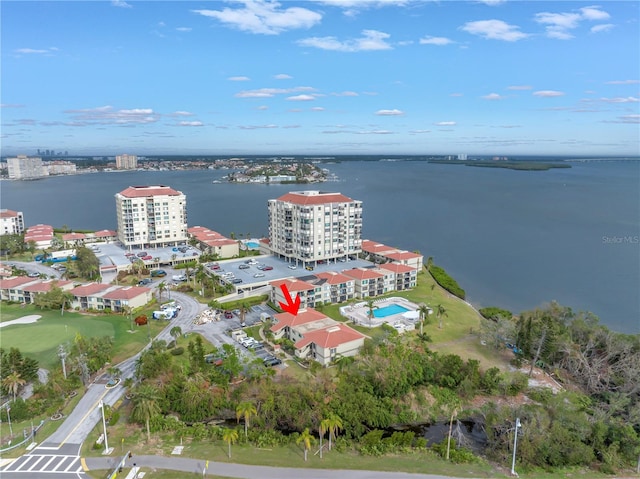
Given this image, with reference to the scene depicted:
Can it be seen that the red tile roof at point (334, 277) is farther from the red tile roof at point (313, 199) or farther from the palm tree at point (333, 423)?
the palm tree at point (333, 423)

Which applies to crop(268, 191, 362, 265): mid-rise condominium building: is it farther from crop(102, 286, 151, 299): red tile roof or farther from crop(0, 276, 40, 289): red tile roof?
crop(0, 276, 40, 289): red tile roof

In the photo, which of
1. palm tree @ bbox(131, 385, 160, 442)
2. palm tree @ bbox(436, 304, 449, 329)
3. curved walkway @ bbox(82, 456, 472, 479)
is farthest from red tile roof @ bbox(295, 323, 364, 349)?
palm tree @ bbox(131, 385, 160, 442)

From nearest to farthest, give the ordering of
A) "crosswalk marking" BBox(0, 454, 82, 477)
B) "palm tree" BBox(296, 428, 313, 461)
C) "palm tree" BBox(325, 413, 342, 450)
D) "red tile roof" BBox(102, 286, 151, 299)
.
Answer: "crosswalk marking" BBox(0, 454, 82, 477) → "palm tree" BBox(296, 428, 313, 461) → "palm tree" BBox(325, 413, 342, 450) → "red tile roof" BBox(102, 286, 151, 299)

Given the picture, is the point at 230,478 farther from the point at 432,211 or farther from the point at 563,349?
the point at 432,211

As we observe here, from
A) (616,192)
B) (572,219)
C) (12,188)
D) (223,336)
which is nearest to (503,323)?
(223,336)

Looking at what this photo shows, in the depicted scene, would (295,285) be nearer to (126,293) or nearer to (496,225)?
(126,293)

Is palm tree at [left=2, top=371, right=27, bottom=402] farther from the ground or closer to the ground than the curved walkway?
farther from the ground

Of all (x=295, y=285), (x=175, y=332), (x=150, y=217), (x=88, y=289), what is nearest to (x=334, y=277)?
(x=295, y=285)

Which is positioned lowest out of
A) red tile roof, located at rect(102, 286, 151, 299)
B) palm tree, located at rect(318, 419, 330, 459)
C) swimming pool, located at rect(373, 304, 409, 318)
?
swimming pool, located at rect(373, 304, 409, 318)
